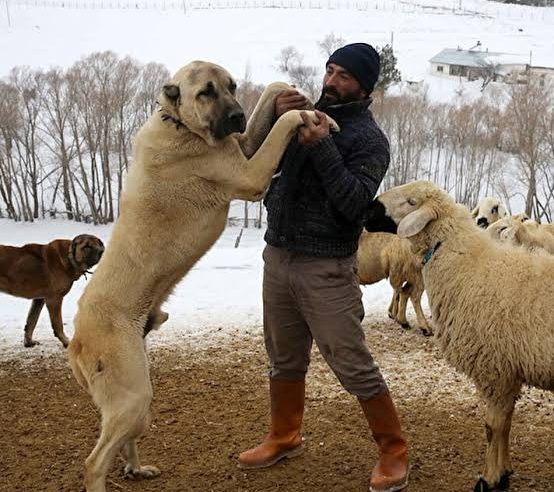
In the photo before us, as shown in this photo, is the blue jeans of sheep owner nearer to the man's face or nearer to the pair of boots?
the pair of boots

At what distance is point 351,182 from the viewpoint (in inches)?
138

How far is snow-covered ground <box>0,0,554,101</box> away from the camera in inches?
2776

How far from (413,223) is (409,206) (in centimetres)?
24

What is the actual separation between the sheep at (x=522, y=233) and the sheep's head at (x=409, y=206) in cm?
296

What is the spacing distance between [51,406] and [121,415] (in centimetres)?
232

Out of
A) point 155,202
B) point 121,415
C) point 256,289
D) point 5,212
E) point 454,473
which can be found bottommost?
point 5,212

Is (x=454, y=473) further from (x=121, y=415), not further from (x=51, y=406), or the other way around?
(x=51, y=406)

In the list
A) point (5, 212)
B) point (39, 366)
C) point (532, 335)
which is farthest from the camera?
point (5, 212)

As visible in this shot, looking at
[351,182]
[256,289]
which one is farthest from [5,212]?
[351,182]

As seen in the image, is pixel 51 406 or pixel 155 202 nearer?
pixel 155 202

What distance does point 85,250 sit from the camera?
720 centimetres

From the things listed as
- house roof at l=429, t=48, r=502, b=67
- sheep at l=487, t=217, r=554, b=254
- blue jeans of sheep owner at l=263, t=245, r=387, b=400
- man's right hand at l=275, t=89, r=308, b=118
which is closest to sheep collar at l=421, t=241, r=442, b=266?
blue jeans of sheep owner at l=263, t=245, r=387, b=400

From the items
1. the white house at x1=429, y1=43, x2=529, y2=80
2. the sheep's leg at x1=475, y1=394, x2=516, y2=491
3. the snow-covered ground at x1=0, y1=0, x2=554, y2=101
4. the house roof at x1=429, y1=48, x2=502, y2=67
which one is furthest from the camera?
the house roof at x1=429, y1=48, x2=502, y2=67

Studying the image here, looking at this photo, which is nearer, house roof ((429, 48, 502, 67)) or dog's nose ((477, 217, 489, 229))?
dog's nose ((477, 217, 489, 229))
